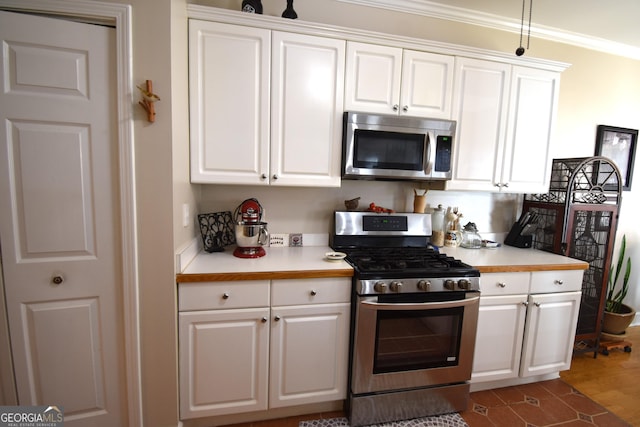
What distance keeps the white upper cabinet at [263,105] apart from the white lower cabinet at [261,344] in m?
0.68

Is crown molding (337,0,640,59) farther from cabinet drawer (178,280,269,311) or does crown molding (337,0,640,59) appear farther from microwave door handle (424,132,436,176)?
cabinet drawer (178,280,269,311)

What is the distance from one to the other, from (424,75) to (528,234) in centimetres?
161

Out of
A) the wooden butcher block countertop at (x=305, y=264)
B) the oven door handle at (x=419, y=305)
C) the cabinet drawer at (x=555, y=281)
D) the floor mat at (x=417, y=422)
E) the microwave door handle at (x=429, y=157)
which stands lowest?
the floor mat at (x=417, y=422)

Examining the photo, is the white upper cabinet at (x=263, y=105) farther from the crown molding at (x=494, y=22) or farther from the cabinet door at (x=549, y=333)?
the cabinet door at (x=549, y=333)

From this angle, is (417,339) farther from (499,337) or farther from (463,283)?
(499,337)

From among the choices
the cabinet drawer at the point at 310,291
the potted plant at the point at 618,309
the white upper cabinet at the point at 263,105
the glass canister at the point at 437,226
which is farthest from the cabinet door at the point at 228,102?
the potted plant at the point at 618,309

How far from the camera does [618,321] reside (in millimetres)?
2559

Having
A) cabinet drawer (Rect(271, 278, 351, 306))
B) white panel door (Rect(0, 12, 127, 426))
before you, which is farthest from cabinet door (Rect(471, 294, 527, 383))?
white panel door (Rect(0, 12, 127, 426))

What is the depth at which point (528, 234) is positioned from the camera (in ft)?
7.72

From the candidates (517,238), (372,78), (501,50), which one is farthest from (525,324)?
(501,50)

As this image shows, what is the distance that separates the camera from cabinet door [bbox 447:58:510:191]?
1.96 meters

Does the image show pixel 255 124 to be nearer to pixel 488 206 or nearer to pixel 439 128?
pixel 439 128

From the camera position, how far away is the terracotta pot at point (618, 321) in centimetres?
254

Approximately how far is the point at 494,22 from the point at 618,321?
290 centimetres
